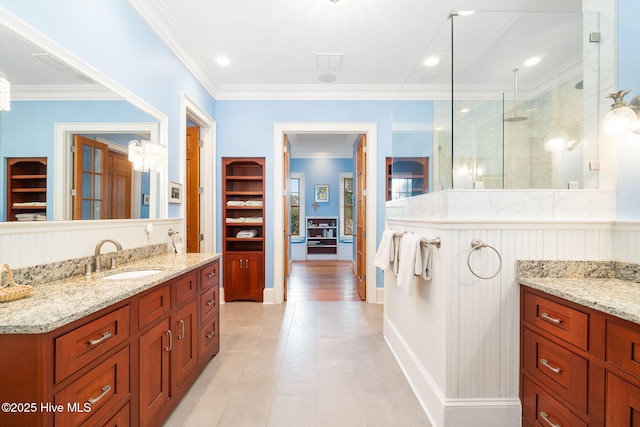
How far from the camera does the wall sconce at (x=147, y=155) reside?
219 centimetres

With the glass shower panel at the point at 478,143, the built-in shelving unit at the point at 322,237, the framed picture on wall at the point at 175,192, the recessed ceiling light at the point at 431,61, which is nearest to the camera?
the glass shower panel at the point at 478,143

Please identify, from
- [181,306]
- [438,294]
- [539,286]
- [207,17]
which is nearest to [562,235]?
[539,286]

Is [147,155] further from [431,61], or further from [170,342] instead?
[431,61]

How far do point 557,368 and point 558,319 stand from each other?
0.22 m

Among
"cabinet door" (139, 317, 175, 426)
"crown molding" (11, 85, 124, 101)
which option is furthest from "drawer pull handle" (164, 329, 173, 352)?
"crown molding" (11, 85, 124, 101)

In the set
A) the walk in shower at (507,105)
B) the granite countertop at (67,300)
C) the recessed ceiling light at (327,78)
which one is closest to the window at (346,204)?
the recessed ceiling light at (327,78)

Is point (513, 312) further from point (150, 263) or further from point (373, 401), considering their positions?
point (150, 263)

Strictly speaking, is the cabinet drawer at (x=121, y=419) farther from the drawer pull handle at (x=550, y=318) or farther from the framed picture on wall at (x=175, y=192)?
the drawer pull handle at (x=550, y=318)

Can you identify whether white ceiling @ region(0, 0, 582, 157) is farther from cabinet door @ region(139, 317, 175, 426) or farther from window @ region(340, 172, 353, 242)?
window @ region(340, 172, 353, 242)

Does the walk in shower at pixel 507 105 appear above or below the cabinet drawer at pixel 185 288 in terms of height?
above

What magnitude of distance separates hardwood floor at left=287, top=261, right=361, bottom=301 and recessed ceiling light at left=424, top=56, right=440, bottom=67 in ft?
9.77

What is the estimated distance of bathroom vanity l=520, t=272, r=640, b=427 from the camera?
1.05 metres

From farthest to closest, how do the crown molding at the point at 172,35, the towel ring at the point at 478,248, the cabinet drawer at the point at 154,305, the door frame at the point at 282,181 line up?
the door frame at the point at 282,181 → the crown molding at the point at 172,35 → the towel ring at the point at 478,248 → the cabinet drawer at the point at 154,305

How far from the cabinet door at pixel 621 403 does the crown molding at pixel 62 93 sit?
2635 millimetres
